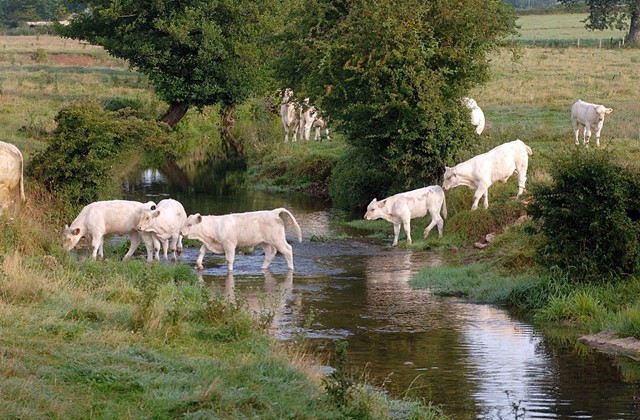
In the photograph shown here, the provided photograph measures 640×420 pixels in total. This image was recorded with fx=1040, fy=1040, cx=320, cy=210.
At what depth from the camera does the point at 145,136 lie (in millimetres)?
22250

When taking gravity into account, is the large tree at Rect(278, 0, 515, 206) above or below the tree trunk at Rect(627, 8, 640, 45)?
below

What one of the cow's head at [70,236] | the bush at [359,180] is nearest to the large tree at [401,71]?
the bush at [359,180]

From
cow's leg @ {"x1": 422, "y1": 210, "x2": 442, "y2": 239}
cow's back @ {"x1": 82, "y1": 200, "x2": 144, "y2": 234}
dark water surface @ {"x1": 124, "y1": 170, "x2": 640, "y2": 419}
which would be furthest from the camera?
cow's leg @ {"x1": 422, "y1": 210, "x2": 442, "y2": 239}

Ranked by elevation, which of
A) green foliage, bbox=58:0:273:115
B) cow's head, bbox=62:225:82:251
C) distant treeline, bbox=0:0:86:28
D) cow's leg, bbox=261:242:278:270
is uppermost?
distant treeline, bbox=0:0:86:28

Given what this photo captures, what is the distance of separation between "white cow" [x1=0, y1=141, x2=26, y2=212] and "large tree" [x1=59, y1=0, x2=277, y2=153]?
59.0ft

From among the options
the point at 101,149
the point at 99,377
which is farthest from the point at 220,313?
the point at 101,149

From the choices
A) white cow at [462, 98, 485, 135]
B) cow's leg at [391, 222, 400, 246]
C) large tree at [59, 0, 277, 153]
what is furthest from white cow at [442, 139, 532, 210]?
large tree at [59, 0, 277, 153]

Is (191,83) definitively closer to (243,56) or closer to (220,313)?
(243,56)

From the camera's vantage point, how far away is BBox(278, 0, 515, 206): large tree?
22.8 m

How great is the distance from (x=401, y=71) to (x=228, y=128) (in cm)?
2080

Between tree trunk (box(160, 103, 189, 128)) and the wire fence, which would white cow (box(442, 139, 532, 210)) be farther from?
the wire fence

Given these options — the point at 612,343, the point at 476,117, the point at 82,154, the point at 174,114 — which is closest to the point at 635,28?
the point at 174,114

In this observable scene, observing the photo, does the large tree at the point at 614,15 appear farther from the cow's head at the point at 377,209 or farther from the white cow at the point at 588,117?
the cow's head at the point at 377,209

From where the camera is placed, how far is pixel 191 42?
123 feet
